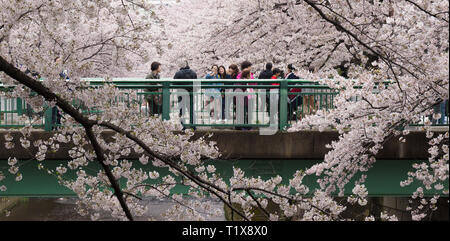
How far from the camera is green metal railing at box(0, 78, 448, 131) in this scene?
979 cm

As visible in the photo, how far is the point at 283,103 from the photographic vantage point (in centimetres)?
990

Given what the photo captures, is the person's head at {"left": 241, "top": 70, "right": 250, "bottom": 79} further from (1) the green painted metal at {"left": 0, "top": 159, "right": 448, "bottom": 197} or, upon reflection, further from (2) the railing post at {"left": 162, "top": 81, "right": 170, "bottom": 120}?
(1) the green painted metal at {"left": 0, "top": 159, "right": 448, "bottom": 197}

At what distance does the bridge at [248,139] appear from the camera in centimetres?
956

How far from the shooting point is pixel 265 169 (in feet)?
31.9

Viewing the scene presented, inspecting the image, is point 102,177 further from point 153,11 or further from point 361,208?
point 361,208

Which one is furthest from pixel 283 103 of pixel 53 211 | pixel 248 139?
pixel 53 211

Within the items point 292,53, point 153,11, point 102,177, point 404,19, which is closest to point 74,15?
point 153,11

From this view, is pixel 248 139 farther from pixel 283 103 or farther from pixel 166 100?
pixel 166 100

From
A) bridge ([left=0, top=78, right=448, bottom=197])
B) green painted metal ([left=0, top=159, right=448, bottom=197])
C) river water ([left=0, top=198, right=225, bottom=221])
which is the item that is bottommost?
river water ([left=0, top=198, right=225, bottom=221])

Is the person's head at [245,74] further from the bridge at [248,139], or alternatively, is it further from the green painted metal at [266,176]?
the green painted metal at [266,176]

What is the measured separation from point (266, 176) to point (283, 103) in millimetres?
1250

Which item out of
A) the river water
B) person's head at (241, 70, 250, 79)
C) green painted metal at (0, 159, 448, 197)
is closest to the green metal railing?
green painted metal at (0, 159, 448, 197)

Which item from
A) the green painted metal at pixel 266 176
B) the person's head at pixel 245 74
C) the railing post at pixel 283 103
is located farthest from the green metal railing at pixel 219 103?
the person's head at pixel 245 74
